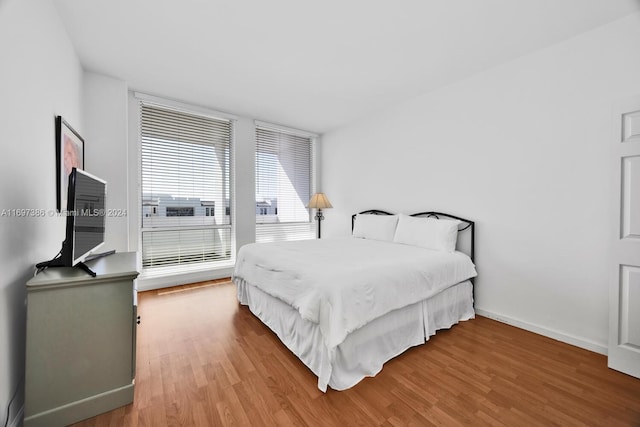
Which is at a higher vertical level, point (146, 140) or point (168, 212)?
point (146, 140)

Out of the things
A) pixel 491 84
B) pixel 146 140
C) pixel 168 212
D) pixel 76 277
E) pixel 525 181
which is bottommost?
pixel 76 277

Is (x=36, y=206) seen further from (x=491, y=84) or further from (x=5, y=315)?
(x=491, y=84)

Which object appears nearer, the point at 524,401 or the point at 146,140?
the point at 524,401

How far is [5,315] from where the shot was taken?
51.3 inches

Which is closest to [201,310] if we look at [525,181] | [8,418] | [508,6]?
[8,418]

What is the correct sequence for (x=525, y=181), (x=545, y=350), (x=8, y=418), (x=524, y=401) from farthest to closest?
(x=525, y=181) → (x=545, y=350) → (x=524, y=401) → (x=8, y=418)

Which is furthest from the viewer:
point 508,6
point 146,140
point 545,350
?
point 146,140

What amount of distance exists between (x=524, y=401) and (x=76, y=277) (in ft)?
8.76

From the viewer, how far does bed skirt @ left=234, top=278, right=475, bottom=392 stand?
66.7 inches

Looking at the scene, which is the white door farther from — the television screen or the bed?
the television screen

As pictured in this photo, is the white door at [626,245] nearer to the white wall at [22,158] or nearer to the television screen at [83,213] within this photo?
the television screen at [83,213]

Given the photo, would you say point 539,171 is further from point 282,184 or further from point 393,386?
point 282,184

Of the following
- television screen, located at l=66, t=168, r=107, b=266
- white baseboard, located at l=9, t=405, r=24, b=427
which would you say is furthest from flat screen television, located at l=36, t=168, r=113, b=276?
white baseboard, located at l=9, t=405, r=24, b=427

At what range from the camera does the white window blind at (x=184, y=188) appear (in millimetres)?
3670
